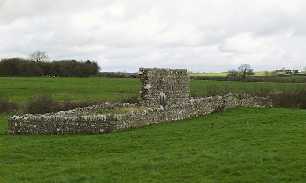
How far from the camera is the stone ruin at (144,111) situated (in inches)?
1070

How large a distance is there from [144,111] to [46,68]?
6472cm

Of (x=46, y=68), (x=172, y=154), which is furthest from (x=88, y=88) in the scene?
(x=172, y=154)

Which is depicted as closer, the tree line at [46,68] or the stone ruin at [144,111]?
the stone ruin at [144,111]

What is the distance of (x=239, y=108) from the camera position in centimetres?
3891

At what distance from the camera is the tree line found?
299 ft

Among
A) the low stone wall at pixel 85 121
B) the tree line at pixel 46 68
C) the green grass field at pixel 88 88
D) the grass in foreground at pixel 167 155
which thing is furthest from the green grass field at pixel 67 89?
the grass in foreground at pixel 167 155

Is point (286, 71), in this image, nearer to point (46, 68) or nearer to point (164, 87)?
point (46, 68)

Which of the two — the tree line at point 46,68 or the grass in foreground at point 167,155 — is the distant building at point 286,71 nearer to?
the tree line at point 46,68

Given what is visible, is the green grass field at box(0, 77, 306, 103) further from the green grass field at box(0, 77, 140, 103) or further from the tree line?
the tree line

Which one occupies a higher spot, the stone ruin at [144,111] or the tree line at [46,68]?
the tree line at [46,68]

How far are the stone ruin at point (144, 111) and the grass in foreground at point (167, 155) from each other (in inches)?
47.9

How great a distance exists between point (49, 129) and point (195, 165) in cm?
1137

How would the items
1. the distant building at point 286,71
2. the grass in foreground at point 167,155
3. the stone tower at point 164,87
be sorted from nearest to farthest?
the grass in foreground at point 167,155
the stone tower at point 164,87
the distant building at point 286,71

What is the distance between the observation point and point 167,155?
19.7 m
